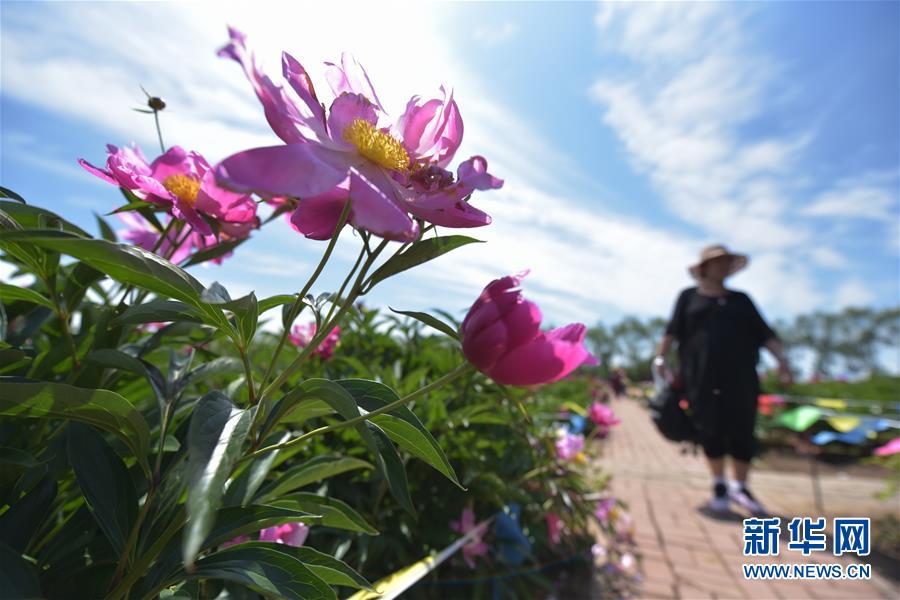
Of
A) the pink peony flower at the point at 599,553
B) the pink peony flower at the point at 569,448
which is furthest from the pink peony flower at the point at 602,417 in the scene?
the pink peony flower at the point at 599,553

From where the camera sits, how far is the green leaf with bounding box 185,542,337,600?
0.48 meters

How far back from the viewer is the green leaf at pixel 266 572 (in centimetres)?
48

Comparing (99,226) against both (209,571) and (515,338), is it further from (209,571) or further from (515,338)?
(515,338)

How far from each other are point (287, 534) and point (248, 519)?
36 centimetres

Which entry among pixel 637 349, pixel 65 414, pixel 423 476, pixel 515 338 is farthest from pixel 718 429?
pixel 637 349

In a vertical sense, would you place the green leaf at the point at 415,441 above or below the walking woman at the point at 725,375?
below

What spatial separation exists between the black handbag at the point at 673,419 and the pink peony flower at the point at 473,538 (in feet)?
9.16

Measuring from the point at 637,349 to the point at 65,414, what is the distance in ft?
178

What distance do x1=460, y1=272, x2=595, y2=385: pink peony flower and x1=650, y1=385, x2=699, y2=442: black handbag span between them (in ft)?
12.5

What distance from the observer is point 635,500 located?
152 inches

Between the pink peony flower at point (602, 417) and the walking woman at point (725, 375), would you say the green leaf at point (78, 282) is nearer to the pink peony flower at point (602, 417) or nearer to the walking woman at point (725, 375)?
the pink peony flower at point (602, 417)

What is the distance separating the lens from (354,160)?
505 mm

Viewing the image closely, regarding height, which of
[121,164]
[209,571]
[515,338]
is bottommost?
[209,571]

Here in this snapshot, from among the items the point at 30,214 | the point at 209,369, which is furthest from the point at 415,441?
the point at 30,214
